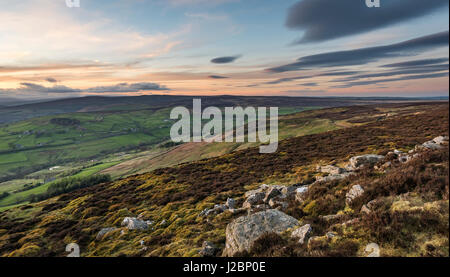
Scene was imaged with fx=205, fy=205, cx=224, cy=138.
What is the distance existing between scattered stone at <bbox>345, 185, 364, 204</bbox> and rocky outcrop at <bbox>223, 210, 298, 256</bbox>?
361 cm

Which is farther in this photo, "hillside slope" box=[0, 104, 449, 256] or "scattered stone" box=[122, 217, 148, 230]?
"scattered stone" box=[122, 217, 148, 230]

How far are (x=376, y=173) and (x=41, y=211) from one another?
49972mm

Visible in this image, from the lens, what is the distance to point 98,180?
285 ft

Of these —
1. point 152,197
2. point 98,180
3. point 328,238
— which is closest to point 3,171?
point 98,180

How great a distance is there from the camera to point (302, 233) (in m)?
9.89

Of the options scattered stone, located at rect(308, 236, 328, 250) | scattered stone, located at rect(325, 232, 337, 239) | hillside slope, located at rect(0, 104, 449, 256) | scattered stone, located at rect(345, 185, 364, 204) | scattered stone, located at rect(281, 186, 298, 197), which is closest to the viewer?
hillside slope, located at rect(0, 104, 449, 256)

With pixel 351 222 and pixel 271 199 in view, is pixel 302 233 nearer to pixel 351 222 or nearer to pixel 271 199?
pixel 351 222

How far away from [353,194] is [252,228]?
259 inches

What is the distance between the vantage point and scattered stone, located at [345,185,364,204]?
12.0 meters

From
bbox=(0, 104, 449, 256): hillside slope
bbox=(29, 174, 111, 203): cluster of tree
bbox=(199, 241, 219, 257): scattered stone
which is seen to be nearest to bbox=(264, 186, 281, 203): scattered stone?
bbox=(0, 104, 449, 256): hillside slope

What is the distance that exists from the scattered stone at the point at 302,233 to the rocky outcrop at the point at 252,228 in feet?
2.89

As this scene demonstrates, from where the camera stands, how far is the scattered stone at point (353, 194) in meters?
12.0

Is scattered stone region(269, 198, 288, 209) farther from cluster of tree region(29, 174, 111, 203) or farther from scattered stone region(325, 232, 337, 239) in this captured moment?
cluster of tree region(29, 174, 111, 203)
